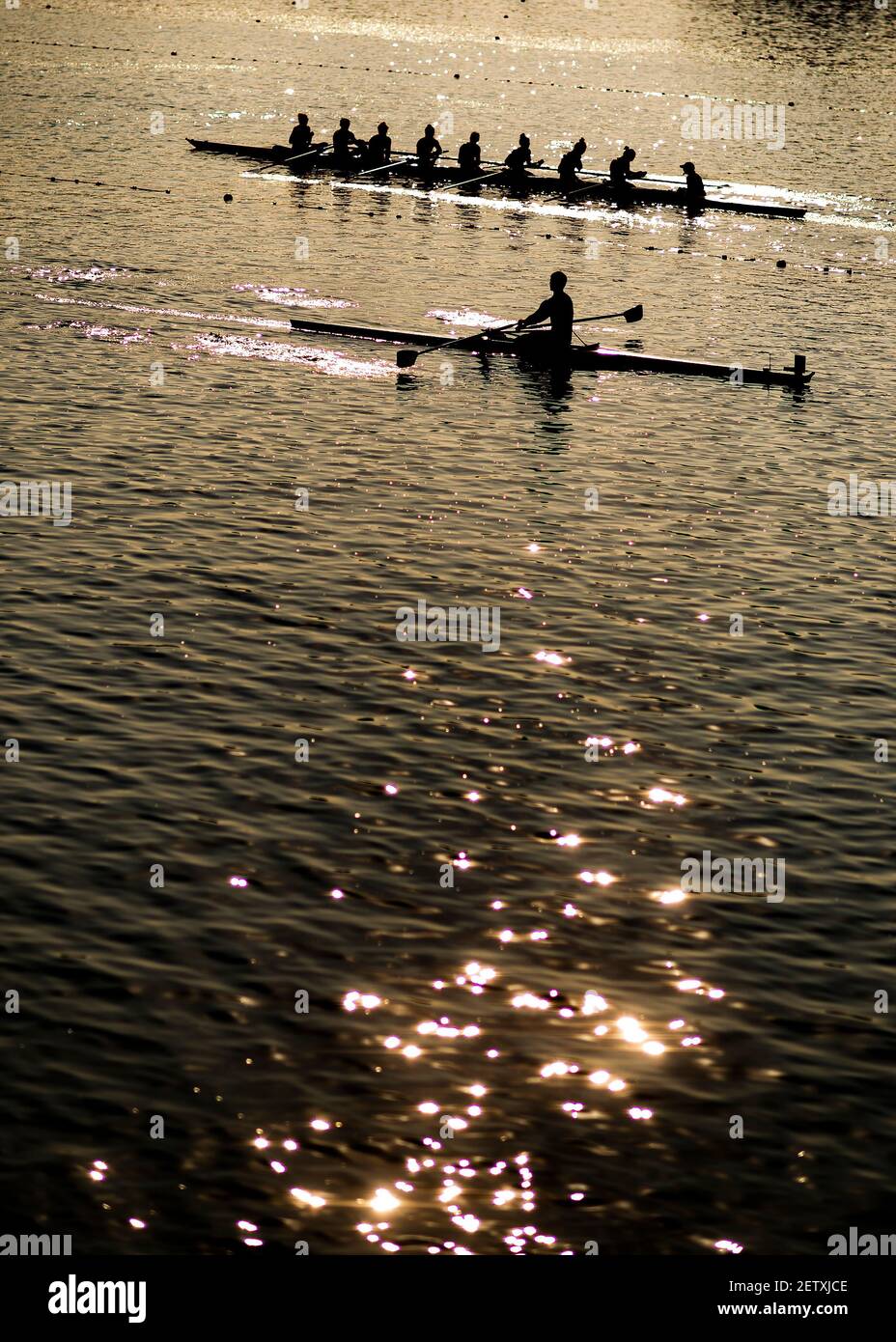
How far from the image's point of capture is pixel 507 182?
231 feet

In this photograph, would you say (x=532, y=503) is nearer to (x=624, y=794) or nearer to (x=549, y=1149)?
(x=624, y=794)

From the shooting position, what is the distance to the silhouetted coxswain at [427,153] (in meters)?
70.3

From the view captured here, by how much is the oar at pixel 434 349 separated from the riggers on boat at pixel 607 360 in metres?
0.04

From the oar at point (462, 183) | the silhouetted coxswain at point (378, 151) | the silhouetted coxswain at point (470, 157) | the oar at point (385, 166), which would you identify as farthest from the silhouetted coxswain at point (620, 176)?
the silhouetted coxswain at point (378, 151)

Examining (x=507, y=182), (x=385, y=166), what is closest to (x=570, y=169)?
(x=507, y=182)

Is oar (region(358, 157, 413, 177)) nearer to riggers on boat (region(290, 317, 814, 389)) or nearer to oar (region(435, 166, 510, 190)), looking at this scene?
oar (region(435, 166, 510, 190))

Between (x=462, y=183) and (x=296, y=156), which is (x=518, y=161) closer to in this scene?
(x=462, y=183)

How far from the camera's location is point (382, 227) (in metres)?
59.9

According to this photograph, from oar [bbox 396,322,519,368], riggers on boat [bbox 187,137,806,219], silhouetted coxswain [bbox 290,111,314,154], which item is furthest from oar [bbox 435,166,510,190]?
oar [bbox 396,322,519,368]

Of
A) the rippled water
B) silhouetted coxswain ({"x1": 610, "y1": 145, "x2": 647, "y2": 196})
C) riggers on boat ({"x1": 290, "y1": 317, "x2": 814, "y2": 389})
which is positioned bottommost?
the rippled water

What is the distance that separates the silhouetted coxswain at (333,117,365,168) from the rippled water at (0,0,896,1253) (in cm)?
2469

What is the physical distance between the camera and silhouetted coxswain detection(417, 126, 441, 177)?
231ft
